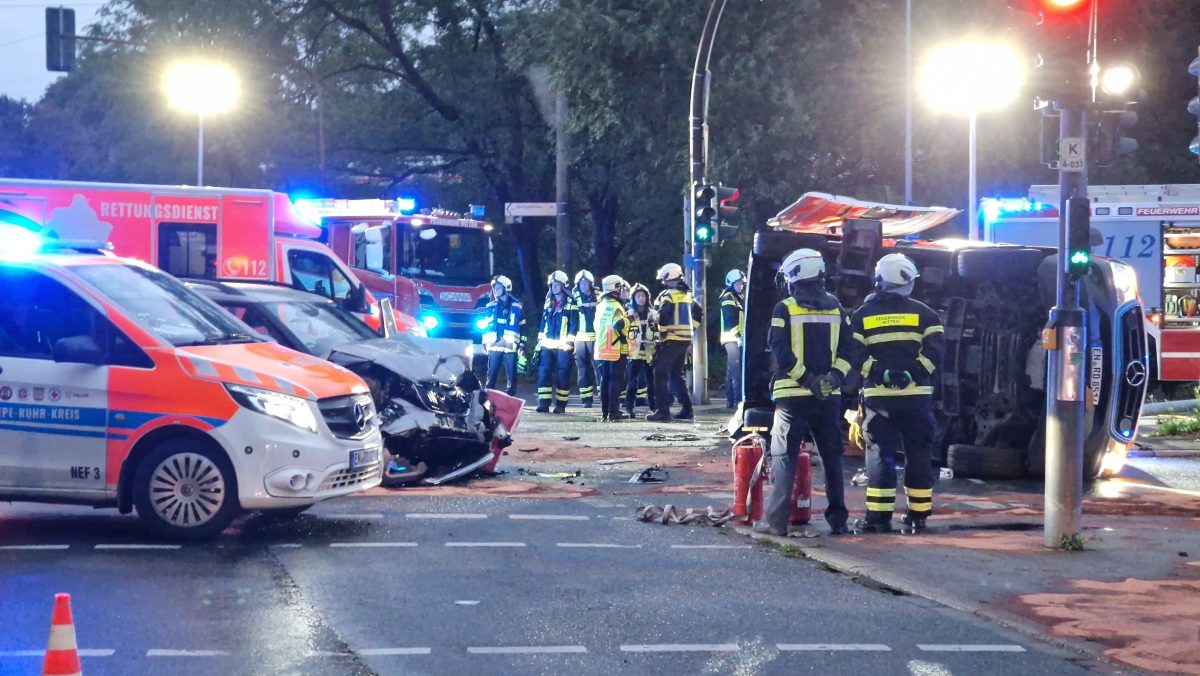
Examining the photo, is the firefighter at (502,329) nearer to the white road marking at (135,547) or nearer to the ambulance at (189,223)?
the ambulance at (189,223)

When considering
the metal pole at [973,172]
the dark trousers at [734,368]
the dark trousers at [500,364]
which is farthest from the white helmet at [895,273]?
the metal pole at [973,172]

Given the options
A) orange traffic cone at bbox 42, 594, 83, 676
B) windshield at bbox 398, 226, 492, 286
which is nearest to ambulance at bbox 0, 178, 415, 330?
windshield at bbox 398, 226, 492, 286

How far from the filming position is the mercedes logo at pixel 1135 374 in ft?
45.3

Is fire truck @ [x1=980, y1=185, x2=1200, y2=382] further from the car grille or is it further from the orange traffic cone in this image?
the orange traffic cone

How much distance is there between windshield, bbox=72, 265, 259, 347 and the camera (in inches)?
399

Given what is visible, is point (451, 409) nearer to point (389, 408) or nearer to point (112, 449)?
point (389, 408)

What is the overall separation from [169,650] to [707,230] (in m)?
16.4

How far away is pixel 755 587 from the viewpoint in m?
8.66

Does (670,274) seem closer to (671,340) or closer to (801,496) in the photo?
(671,340)

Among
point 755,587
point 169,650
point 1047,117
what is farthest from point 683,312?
point 169,650

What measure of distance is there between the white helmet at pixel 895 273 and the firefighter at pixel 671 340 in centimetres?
865

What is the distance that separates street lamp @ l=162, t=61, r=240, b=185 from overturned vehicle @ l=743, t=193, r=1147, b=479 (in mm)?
25160

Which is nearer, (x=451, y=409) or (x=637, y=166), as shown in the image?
(x=451, y=409)

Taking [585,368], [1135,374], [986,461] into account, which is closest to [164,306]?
[986,461]
